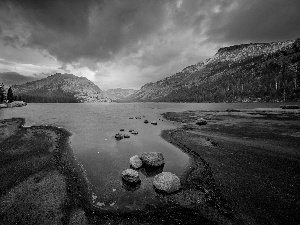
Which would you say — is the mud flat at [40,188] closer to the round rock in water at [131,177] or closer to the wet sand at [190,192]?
the wet sand at [190,192]

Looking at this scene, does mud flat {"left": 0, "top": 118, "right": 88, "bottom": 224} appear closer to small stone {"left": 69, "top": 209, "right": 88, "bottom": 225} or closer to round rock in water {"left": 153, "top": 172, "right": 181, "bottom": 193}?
small stone {"left": 69, "top": 209, "right": 88, "bottom": 225}

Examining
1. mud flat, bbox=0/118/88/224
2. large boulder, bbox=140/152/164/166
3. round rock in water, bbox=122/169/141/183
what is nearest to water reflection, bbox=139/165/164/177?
large boulder, bbox=140/152/164/166

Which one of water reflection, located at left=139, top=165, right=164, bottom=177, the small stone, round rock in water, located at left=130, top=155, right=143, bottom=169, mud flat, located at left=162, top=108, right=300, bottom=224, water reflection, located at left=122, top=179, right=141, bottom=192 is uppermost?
round rock in water, located at left=130, top=155, right=143, bottom=169

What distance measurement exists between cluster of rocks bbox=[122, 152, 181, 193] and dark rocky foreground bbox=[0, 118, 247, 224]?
2.10ft

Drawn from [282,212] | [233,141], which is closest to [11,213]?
[282,212]

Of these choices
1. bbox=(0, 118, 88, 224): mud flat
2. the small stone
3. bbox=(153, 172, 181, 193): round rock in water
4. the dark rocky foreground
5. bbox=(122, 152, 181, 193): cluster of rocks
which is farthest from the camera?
bbox=(122, 152, 181, 193): cluster of rocks

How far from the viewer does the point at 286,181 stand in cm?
1459

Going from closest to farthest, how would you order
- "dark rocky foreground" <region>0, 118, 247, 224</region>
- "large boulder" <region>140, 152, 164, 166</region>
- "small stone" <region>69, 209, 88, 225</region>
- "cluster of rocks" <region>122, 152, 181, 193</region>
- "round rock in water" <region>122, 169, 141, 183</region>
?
"small stone" <region>69, 209, 88, 225</region>, "dark rocky foreground" <region>0, 118, 247, 224</region>, "cluster of rocks" <region>122, 152, 181, 193</region>, "round rock in water" <region>122, 169, 141, 183</region>, "large boulder" <region>140, 152, 164, 166</region>

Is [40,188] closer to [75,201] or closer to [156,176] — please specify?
[75,201]

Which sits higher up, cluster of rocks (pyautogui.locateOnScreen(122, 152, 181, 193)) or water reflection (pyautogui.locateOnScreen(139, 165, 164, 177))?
cluster of rocks (pyautogui.locateOnScreen(122, 152, 181, 193))

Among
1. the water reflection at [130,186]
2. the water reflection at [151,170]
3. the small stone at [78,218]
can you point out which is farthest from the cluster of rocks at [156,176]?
the small stone at [78,218]

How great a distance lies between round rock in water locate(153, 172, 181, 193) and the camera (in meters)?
13.5

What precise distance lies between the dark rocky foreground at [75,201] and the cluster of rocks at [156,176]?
640 millimetres

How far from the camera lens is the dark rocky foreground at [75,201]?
34.6 feet
